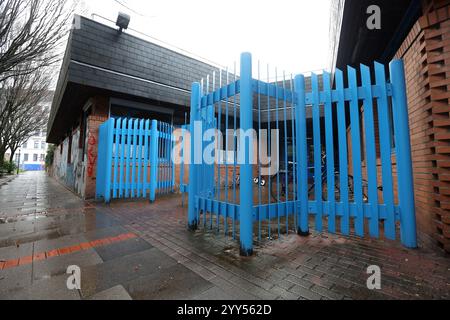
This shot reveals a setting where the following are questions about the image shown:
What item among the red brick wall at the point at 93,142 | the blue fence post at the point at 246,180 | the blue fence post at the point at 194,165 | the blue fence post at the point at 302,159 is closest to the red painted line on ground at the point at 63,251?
the blue fence post at the point at 194,165

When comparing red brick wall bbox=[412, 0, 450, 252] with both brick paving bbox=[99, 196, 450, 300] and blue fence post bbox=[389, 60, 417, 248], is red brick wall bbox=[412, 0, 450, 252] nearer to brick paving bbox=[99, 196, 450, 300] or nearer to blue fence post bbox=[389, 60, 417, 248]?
blue fence post bbox=[389, 60, 417, 248]

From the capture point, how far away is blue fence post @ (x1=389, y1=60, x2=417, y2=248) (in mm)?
2688

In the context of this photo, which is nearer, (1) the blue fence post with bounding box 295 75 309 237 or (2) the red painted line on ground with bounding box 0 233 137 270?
(2) the red painted line on ground with bounding box 0 233 137 270

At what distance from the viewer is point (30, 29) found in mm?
5344

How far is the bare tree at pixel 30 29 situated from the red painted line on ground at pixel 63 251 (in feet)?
18.0

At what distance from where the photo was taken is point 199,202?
3.49 meters

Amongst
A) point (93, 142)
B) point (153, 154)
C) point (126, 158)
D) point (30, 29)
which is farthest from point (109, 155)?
point (30, 29)

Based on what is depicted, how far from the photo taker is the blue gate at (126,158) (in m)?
6.25

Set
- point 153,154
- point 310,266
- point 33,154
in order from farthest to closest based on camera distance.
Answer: point 33,154
point 153,154
point 310,266

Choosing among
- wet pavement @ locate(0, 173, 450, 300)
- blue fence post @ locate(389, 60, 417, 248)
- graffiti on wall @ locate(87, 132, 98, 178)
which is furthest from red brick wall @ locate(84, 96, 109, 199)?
blue fence post @ locate(389, 60, 417, 248)

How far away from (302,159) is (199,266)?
6.95 feet

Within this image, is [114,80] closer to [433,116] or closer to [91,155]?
[91,155]

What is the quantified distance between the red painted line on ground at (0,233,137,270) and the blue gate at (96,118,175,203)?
3.26 m
